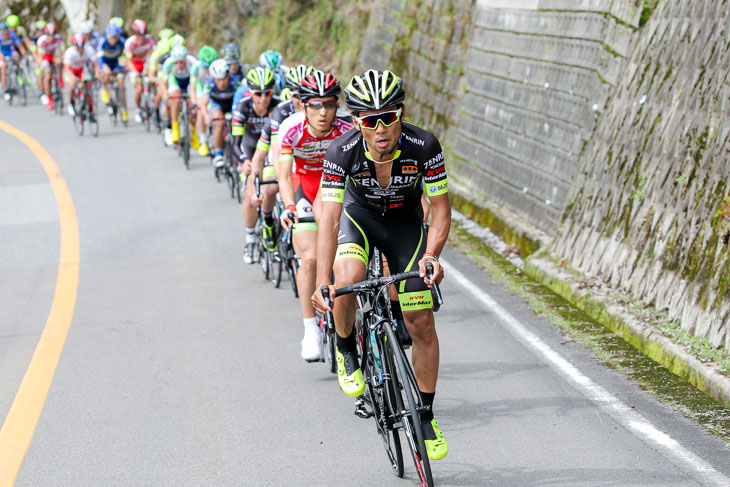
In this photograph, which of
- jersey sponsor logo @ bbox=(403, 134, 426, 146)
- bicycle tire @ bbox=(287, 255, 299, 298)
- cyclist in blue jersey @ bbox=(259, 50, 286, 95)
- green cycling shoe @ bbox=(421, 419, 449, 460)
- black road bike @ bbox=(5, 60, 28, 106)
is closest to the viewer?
green cycling shoe @ bbox=(421, 419, 449, 460)

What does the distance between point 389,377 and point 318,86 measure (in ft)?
9.06

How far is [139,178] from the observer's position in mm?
17078

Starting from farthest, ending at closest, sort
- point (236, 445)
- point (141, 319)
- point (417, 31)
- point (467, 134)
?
point (417, 31) < point (467, 134) < point (141, 319) < point (236, 445)

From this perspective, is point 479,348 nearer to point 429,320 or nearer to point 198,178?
point 429,320

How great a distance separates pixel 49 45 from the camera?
24891 mm

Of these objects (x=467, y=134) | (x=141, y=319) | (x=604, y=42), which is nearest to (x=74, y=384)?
(x=141, y=319)

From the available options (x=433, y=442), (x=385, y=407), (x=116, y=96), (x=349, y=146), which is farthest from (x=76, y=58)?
(x=433, y=442)

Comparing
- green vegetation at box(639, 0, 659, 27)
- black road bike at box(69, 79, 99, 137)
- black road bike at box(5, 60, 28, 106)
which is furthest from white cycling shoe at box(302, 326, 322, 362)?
black road bike at box(5, 60, 28, 106)

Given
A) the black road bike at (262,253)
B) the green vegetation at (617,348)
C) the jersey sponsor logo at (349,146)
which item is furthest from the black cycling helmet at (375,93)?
the black road bike at (262,253)

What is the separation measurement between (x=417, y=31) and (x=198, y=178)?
186 inches

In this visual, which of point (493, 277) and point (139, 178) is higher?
point (493, 277)

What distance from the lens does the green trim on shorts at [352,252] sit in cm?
596

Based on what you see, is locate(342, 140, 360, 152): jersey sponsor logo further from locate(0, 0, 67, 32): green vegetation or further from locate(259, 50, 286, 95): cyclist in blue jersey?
locate(0, 0, 67, 32): green vegetation

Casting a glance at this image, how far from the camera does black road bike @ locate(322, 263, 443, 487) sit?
505 cm
